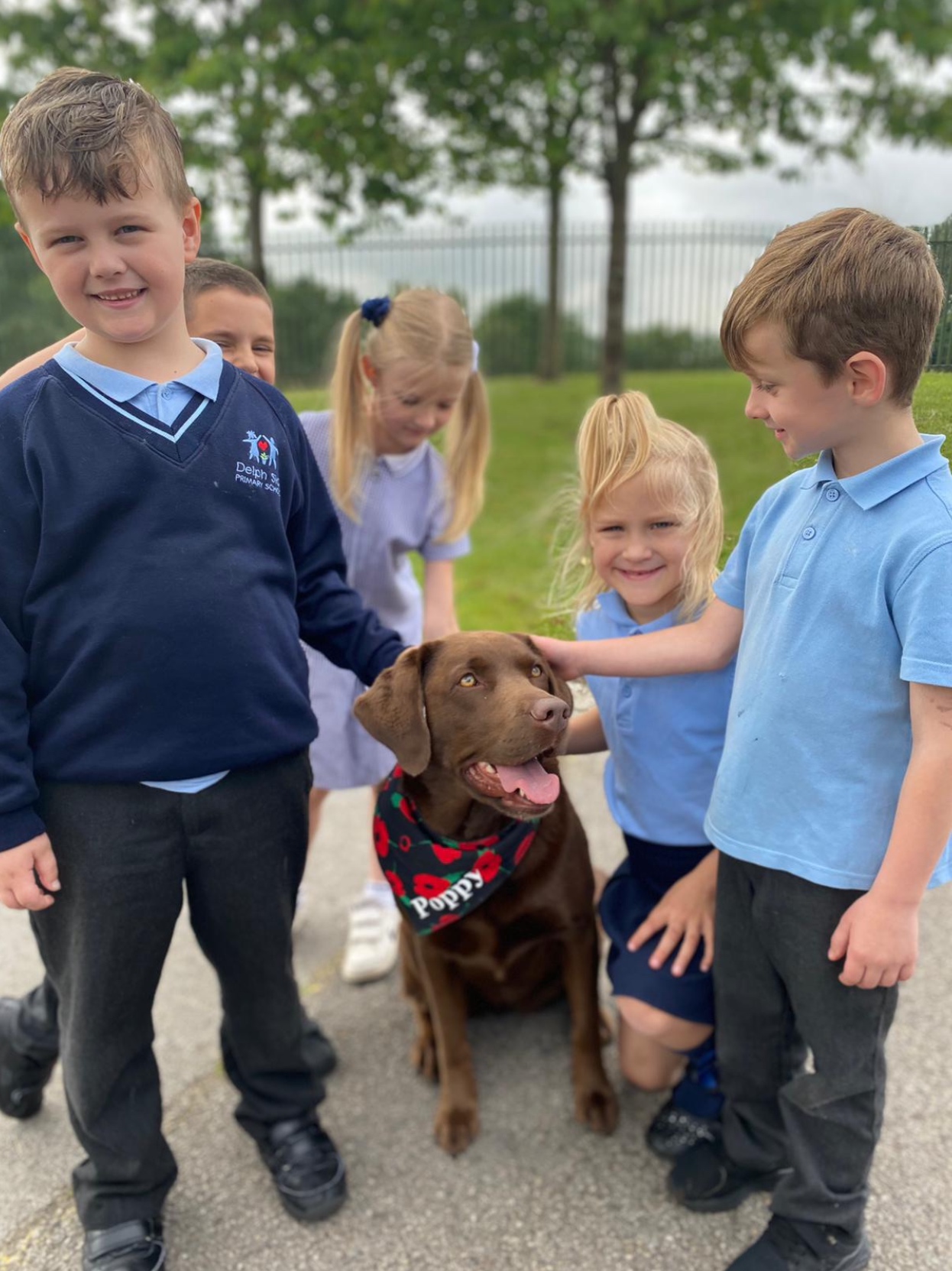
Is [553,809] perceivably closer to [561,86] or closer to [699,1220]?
[699,1220]

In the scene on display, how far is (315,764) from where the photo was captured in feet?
10.6

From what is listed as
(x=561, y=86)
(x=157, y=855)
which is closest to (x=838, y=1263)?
(x=157, y=855)

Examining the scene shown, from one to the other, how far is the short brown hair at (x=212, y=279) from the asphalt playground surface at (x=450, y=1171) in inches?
86.3

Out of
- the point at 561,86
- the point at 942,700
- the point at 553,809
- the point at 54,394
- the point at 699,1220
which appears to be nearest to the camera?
the point at 942,700

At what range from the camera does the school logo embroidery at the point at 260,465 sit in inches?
→ 78.4

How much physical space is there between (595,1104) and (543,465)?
8.32 metres

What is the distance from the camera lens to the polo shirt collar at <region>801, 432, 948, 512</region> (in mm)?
1726

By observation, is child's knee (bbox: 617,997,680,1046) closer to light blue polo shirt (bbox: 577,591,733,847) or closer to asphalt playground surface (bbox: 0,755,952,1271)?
asphalt playground surface (bbox: 0,755,952,1271)

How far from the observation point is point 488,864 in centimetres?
237

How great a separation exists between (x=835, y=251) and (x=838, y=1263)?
2038 mm

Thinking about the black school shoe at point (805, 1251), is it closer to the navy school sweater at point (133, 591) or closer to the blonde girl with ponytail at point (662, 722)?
the blonde girl with ponytail at point (662, 722)

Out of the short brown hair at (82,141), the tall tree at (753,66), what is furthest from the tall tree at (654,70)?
the short brown hair at (82,141)

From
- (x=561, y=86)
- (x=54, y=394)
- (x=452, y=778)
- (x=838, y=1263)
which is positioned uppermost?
(x=561, y=86)

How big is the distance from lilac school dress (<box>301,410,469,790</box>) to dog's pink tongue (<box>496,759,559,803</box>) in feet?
3.55
